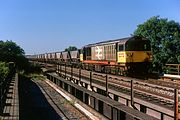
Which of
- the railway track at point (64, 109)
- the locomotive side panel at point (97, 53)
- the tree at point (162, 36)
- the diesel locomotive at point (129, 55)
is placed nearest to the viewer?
the railway track at point (64, 109)

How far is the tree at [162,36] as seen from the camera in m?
62.8

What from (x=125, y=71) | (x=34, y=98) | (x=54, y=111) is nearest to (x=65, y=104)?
(x=54, y=111)

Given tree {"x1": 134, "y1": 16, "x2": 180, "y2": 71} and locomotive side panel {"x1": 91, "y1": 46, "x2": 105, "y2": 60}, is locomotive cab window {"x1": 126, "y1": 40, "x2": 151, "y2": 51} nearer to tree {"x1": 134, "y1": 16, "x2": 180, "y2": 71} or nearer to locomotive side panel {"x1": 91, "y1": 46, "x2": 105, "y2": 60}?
locomotive side panel {"x1": 91, "y1": 46, "x2": 105, "y2": 60}

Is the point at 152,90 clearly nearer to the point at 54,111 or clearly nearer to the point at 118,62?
the point at 54,111

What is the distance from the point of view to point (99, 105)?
51.2 ft

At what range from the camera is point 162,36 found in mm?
67875

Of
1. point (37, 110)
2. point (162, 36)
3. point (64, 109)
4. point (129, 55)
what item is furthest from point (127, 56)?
point (162, 36)

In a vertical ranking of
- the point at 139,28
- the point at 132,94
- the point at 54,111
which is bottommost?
the point at 54,111

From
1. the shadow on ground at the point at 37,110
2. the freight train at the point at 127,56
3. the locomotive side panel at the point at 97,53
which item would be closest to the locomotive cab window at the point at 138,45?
the freight train at the point at 127,56

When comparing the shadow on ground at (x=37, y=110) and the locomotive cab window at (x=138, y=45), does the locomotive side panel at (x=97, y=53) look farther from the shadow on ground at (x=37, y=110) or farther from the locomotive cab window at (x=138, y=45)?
the shadow on ground at (x=37, y=110)

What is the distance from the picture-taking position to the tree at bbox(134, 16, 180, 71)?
62.8 metres

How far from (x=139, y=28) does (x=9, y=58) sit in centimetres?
2407

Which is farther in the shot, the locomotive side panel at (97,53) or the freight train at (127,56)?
the locomotive side panel at (97,53)

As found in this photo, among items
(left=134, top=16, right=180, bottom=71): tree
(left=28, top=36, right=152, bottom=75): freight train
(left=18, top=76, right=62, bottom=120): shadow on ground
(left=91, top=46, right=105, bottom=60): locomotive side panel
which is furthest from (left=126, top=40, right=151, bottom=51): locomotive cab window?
(left=134, top=16, right=180, bottom=71): tree
